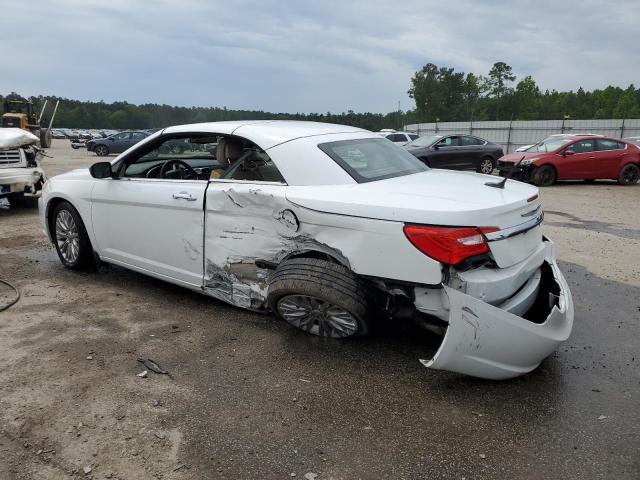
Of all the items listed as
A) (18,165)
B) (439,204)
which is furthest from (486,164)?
(439,204)

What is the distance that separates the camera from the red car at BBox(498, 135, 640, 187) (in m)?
13.9

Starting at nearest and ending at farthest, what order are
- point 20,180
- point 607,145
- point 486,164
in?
point 20,180 → point 607,145 → point 486,164

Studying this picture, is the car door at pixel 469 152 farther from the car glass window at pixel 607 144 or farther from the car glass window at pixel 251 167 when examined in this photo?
the car glass window at pixel 251 167

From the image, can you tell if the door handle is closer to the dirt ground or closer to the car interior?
the car interior

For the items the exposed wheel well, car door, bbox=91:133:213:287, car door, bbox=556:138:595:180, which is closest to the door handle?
car door, bbox=91:133:213:287

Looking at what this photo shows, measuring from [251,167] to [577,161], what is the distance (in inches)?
516

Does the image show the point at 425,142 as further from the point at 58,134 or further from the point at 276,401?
the point at 58,134

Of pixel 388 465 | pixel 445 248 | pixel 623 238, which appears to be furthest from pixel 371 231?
pixel 623 238

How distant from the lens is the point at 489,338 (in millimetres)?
2607

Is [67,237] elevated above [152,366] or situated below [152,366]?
above

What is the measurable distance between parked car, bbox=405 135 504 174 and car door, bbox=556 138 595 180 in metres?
2.94

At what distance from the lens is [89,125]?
328 feet

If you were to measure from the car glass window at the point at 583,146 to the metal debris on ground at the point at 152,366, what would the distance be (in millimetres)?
14008

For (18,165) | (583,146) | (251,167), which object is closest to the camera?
(251,167)
